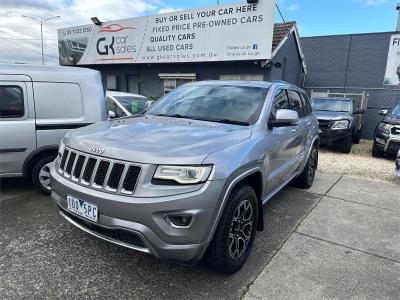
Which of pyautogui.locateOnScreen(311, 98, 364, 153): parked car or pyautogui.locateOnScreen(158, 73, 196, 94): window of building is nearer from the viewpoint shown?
pyautogui.locateOnScreen(311, 98, 364, 153): parked car

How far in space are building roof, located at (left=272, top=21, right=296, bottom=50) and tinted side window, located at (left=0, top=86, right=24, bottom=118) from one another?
9502 mm

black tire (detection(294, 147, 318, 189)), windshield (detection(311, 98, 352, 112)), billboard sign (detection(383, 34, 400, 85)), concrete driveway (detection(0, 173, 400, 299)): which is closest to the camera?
concrete driveway (detection(0, 173, 400, 299))

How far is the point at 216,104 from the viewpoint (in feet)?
12.4

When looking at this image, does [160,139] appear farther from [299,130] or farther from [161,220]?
[299,130]

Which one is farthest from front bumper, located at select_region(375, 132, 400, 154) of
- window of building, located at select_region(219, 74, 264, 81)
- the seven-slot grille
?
the seven-slot grille

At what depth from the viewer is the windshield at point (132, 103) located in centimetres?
694

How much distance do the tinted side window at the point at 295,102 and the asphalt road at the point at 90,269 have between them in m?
1.76

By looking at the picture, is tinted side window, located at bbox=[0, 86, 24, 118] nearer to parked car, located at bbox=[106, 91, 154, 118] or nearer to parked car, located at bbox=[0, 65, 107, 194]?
parked car, located at bbox=[0, 65, 107, 194]

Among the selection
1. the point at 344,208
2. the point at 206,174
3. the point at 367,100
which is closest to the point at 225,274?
the point at 206,174

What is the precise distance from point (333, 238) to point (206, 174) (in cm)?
221

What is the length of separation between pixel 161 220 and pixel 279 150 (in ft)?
6.31

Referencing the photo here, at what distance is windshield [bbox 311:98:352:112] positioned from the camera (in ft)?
35.2

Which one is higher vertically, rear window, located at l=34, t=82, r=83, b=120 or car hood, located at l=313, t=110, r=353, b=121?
rear window, located at l=34, t=82, r=83, b=120

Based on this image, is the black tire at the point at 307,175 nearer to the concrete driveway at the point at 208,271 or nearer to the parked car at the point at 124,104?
the concrete driveway at the point at 208,271
